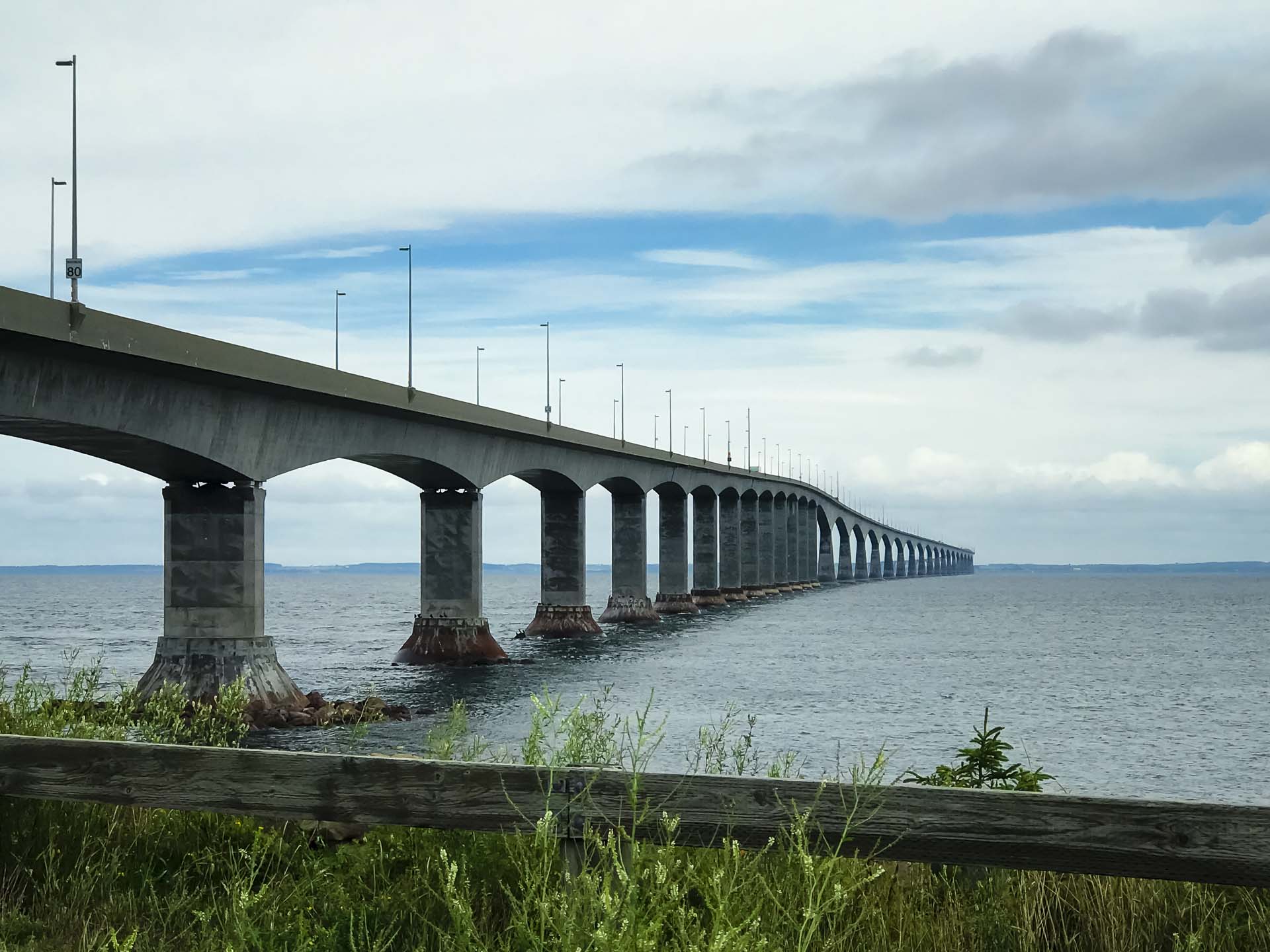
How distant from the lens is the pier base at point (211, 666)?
107ft

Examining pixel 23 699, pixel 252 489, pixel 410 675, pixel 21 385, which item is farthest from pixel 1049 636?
pixel 23 699

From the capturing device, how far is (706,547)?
10469 centimetres

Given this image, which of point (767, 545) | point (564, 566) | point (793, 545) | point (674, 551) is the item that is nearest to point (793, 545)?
point (793, 545)

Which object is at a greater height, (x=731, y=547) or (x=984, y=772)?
(x=731, y=547)

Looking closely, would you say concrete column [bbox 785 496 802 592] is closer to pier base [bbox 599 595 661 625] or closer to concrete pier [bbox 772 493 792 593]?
concrete pier [bbox 772 493 792 593]

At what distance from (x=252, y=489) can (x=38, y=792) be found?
96.0 ft

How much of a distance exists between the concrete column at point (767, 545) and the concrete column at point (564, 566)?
59.8 meters

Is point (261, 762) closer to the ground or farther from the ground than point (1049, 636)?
farther from the ground

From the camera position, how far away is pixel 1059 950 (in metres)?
6.01

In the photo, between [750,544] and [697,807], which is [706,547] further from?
[697,807]

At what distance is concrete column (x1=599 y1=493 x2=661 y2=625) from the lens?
7981 cm

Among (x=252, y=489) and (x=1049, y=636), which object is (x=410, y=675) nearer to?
(x=252, y=489)

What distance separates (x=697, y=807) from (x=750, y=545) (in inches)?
4567

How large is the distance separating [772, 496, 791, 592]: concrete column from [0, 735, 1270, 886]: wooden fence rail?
415 ft
